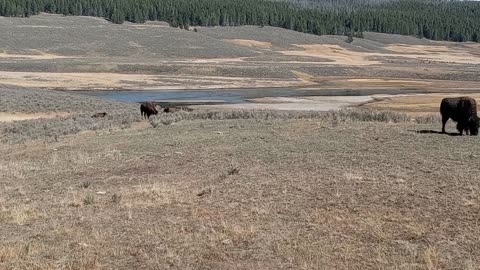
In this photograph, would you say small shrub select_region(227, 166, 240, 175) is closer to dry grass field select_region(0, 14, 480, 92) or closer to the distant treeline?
dry grass field select_region(0, 14, 480, 92)

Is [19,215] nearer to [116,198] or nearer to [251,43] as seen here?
[116,198]

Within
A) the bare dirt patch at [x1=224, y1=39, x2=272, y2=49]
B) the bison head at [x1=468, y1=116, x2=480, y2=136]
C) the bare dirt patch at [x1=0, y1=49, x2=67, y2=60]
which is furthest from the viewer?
the bare dirt patch at [x1=224, y1=39, x2=272, y2=49]

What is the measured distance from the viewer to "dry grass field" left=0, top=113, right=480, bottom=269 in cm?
925

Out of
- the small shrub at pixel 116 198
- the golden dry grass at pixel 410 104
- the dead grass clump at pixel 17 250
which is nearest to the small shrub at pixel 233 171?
the small shrub at pixel 116 198

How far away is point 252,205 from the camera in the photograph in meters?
12.0

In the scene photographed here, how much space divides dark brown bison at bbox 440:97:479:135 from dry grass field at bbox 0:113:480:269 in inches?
40.5

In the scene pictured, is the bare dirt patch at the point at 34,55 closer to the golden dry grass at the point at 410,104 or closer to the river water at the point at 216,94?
the river water at the point at 216,94

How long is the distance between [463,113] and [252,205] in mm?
10343

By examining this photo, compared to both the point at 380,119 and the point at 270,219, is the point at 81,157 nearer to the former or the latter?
the point at 270,219

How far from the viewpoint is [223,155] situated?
17.5m

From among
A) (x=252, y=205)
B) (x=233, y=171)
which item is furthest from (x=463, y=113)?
(x=252, y=205)

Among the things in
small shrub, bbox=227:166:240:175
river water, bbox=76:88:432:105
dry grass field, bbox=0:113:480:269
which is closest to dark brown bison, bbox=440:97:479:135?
dry grass field, bbox=0:113:480:269

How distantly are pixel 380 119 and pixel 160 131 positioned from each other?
9.36 meters

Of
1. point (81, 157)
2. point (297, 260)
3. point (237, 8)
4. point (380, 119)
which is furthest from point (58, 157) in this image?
point (237, 8)
